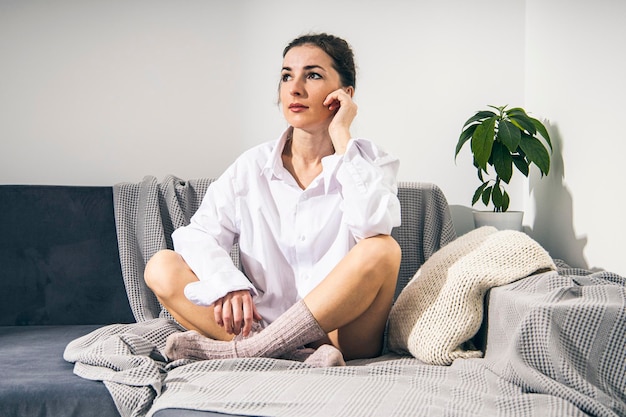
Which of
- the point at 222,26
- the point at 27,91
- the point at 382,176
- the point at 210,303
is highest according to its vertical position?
the point at 222,26

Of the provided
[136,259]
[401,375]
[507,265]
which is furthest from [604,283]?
[136,259]

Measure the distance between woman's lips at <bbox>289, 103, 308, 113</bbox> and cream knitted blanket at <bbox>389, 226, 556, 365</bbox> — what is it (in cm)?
55

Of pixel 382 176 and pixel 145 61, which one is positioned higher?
pixel 145 61

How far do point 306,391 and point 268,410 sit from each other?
104mm

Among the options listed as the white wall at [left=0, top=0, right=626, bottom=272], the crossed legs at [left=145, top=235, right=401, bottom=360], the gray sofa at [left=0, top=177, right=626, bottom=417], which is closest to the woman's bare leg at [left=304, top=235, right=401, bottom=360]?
the crossed legs at [left=145, top=235, right=401, bottom=360]

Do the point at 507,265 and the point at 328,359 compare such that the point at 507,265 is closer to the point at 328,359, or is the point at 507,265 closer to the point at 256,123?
the point at 328,359

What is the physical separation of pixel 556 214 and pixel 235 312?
3.86 ft

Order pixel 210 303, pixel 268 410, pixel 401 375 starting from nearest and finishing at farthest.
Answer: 1. pixel 268 410
2. pixel 401 375
3. pixel 210 303

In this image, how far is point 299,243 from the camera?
1908mm

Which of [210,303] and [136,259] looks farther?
[136,259]

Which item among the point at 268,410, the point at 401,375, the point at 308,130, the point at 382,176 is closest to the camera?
the point at 268,410

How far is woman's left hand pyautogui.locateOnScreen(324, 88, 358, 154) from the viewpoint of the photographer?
1947mm

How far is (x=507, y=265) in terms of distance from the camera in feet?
5.64

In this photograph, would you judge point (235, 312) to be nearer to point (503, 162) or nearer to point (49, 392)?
point (49, 392)
